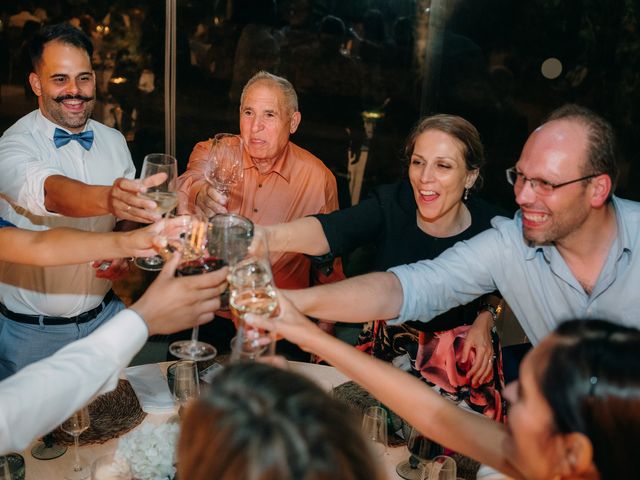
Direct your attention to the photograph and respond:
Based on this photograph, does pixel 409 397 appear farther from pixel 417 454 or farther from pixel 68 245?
pixel 68 245

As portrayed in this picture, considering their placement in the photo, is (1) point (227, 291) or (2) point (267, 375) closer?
(2) point (267, 375)

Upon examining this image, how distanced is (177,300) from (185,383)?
456 mm

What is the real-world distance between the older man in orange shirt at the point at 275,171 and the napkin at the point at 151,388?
44.7 inches

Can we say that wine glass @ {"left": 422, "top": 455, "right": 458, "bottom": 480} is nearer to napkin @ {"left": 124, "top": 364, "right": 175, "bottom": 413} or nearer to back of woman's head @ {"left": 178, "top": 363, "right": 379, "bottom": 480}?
back of woman's head @ {"left": 178, "top": 363, "right": 379, "bottom": 480}

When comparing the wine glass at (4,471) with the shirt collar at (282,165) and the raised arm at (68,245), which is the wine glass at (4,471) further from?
the shirt collar at (282,165)

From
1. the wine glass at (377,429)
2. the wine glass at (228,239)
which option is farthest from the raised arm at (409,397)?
the wine glass at (377,429)

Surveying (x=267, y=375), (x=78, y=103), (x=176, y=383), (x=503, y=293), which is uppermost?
(x=78, y=103)

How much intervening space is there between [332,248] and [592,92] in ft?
13.0

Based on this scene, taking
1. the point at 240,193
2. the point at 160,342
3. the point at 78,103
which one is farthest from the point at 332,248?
the point at 160,342

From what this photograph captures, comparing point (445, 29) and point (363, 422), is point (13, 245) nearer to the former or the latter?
point (363, 422)

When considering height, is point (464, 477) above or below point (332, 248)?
below

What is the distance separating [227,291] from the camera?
5.62ft

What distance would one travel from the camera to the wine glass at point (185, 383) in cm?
195

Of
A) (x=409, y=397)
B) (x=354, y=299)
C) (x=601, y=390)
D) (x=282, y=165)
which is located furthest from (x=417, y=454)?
(x=282, y=165)
